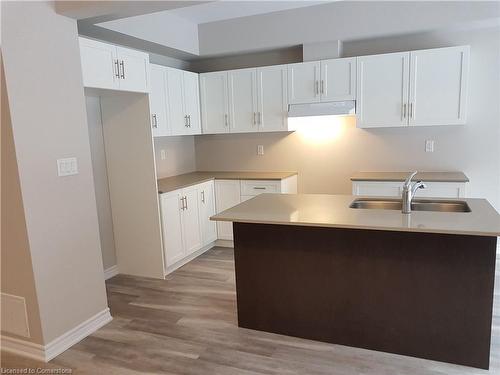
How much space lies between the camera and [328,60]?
13.5 ft

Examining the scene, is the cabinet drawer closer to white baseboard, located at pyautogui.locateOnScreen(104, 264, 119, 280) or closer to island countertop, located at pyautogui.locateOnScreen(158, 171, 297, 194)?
island countertop, located at pyautogui.locateOnScreen(158, 171, 297, 194)

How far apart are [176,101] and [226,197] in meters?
1.28

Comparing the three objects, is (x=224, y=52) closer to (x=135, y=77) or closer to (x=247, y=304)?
(x=135, y=77)

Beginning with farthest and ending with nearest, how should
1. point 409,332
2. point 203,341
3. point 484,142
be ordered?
point 484,142 < point 203,341 < point 409,332

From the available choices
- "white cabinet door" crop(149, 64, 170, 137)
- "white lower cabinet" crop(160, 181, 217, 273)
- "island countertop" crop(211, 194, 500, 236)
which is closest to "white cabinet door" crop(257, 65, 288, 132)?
"white lower cabinet" crop(160, 181, 217, 273)

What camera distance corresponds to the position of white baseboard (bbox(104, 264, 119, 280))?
3.91 metres

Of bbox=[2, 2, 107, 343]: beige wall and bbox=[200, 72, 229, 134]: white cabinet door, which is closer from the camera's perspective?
bbox=[2, 2, 107, 343]: beige wall

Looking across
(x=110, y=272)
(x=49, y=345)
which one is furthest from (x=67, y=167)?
(x=110, y=272)

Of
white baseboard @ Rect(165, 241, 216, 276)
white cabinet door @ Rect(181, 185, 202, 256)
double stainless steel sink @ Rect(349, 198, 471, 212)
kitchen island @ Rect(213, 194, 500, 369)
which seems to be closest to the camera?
kitchen island @ Rect(213, 194, 500, 369)

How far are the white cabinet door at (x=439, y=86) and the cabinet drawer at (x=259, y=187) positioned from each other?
5.35ft

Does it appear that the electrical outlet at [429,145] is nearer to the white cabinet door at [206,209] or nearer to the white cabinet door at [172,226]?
the white cabinet door at [206,209]

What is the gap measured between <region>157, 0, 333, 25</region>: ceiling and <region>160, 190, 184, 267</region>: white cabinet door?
1950 millimetres

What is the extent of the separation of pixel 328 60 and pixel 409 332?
289 centimetres

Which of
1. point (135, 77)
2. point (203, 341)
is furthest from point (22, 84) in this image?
point (203, 341)
